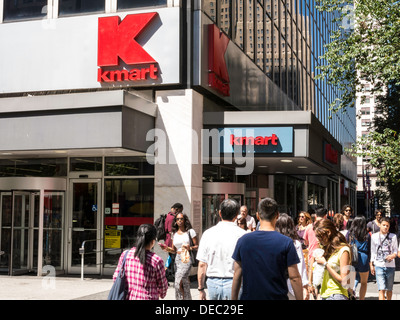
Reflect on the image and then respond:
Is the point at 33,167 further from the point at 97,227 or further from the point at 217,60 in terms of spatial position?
the point at 217,60

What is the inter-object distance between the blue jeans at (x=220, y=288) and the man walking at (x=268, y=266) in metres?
1.45

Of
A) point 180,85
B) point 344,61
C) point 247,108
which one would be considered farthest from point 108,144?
A: point 344,61

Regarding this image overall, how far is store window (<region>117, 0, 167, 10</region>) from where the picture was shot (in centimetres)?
1562

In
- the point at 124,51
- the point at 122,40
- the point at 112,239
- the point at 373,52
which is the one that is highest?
the point at 373,52

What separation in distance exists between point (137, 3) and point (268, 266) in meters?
12.0

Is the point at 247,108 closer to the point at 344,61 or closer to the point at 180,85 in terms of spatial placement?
the point at 344,61

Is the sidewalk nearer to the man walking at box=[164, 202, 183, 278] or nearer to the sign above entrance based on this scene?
the man walking at box=[164, 202, 183, 278]

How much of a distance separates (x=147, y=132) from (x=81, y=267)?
400cm

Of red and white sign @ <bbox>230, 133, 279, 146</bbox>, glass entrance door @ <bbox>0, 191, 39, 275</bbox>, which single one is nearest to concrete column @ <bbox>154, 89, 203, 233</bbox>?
red and white sign @ <bbox>230, 133, 279, 146</bbox>

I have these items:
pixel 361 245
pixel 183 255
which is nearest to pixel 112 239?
pixel 183 255

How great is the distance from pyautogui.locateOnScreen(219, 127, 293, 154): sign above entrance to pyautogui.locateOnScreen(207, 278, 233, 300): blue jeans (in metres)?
9.25

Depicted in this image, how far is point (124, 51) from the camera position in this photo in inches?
606

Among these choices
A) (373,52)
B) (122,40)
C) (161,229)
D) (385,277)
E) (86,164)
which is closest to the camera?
(385,277)

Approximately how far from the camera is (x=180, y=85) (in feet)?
50.7
